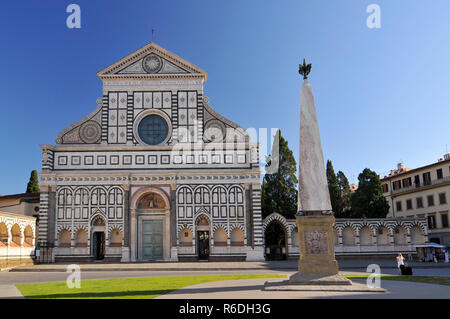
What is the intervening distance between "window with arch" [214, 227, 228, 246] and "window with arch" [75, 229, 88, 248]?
444 inches

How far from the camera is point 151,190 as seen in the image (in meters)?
37.8

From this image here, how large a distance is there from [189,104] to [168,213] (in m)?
10.2

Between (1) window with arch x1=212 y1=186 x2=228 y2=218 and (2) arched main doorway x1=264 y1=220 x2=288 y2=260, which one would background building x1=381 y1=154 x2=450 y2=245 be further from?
(1) window with arch x1=212 y1=186 x2=228 y2=218

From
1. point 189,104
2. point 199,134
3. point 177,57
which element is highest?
point 177,57

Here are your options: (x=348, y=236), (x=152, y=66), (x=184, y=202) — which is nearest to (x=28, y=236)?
(x=184, y=202)

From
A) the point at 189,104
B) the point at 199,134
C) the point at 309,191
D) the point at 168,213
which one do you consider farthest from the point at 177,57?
the point at 309,191

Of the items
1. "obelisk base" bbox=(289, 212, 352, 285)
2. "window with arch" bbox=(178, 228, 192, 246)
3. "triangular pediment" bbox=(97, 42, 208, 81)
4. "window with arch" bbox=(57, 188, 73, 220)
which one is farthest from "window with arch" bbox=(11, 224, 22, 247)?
"obelisk base" bbox=(289, 212, 352, 285)

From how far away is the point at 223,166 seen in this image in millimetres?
38188

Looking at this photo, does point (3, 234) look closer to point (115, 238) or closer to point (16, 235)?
point (16, 235)

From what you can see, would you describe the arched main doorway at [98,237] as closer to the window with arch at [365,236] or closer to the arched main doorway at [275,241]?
the arched main doorway at [275,241]

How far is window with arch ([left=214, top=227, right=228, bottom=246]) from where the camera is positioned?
37.4 m

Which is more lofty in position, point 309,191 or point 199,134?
point 199,134
